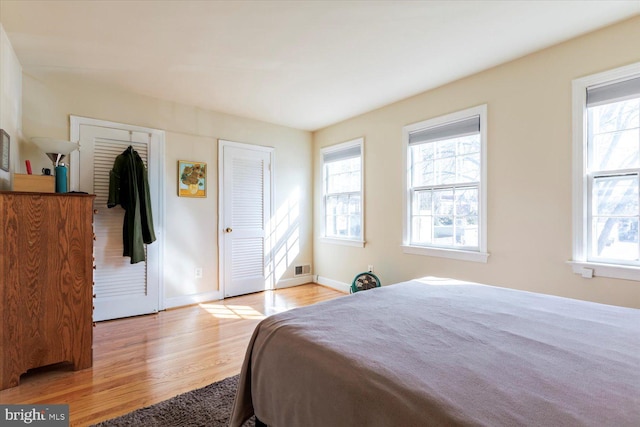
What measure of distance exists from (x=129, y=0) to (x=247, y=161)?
240 cm

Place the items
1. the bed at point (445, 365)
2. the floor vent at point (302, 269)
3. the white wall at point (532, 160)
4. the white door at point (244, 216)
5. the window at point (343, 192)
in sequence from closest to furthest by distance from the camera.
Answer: the bed at point (445, 365), the white wall at point (532, 160), the white door at point (244, 216), the window at point (343, 192), the floor vent at point (302, 269)

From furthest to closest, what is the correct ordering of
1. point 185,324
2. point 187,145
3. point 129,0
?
point 187,145, point 185,324, point 129,0

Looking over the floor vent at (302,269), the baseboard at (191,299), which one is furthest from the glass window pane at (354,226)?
the baseboard at (191,299)

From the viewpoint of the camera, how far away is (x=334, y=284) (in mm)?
4559

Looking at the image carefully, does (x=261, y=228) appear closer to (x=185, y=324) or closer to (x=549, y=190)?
(x=185, y=324)

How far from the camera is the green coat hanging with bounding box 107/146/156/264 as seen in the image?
3.18 metres

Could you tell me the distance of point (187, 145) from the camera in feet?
12.4

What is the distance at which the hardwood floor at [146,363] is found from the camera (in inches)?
73.4

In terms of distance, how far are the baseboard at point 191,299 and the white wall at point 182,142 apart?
0.04 ft

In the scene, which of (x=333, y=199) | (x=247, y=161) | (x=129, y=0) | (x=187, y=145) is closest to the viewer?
(x=129, y=0)

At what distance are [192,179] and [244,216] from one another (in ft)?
2.70

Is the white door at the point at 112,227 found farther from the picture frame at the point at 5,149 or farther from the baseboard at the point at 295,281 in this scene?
the baseboard at the point at 295,281

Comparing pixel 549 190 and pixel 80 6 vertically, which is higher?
pixel 80 6

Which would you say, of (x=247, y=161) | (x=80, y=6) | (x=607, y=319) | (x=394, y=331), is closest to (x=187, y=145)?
(x=247, y=161)
